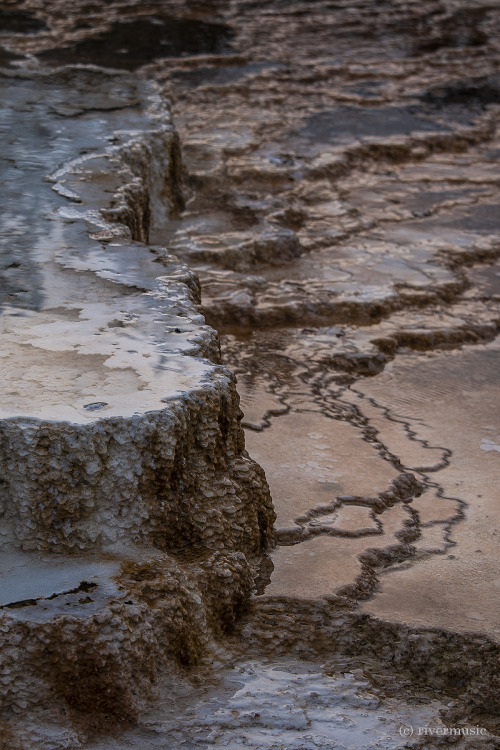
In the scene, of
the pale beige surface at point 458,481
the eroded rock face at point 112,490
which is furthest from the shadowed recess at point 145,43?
the eroded rock face at point 112,490

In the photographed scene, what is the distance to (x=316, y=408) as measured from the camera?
2203mm

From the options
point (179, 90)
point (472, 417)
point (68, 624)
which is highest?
point (179, 90)

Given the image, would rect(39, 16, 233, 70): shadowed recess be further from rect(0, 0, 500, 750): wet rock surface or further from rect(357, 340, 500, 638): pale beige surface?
rect(357, 340, 500, 638): pale beige surface

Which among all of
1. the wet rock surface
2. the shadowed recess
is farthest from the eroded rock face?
the shadowed recess

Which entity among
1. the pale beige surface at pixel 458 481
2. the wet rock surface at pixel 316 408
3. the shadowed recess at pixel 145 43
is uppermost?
the shadowed recess at pixel 145 43

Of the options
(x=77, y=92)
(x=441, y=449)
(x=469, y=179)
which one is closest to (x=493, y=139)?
(x=469, y=179)

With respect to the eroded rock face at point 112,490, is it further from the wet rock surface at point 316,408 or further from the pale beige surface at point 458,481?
the pale beige surface at point 458,481

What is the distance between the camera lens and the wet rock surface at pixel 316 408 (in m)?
1.30

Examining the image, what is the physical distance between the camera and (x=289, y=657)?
141 centimetres

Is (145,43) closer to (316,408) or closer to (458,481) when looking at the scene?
(316,408)

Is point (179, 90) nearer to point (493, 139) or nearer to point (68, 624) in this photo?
point (493, 139)

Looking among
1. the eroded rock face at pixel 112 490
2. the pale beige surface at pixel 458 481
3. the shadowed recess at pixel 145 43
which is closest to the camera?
the eroded rock face at pixel 112 490

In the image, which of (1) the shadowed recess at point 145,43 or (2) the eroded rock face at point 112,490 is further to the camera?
(1) the shadowed recess at point 145,43

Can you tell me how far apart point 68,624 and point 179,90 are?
395 cm
